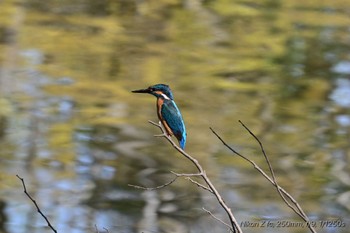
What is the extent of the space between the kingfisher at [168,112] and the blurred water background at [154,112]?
173 centimetres

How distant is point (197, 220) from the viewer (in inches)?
173

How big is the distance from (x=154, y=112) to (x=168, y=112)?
13.4 feet

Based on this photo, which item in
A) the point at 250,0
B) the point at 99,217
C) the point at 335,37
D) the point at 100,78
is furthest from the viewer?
the point at 250,0

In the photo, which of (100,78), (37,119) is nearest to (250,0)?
(100,78)

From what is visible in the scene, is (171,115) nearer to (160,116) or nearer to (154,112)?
(160,116)

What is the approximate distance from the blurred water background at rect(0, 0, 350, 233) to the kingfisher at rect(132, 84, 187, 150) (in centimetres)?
173

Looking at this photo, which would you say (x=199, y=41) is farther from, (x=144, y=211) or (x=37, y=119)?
(x=144, y=211)

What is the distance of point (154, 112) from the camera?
597 centimetres

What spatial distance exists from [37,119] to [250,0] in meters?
5.54

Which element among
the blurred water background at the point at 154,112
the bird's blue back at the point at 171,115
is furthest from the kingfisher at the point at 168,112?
the blurred water background at the point at 154,112

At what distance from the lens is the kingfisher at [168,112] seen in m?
1.85

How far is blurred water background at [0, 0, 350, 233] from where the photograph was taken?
14.8 ft

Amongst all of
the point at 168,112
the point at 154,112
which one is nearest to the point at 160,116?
the point at 168,112

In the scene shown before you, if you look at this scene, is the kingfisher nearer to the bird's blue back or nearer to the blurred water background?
the bird's blue back
